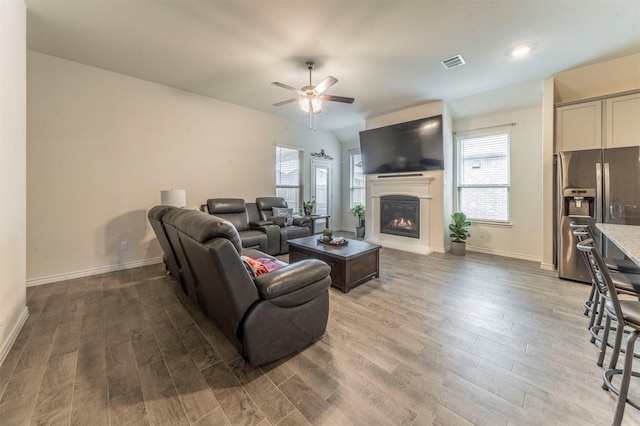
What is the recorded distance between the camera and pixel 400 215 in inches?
210

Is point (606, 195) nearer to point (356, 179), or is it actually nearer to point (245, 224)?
point (356, 179)

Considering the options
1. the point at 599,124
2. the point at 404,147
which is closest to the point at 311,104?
the point at 404,147

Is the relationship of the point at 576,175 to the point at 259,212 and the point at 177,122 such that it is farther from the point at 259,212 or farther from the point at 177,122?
the point at 177,122

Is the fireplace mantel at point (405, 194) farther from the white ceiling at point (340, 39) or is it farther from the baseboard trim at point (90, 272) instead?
the baseboard trim at point (90, 272)

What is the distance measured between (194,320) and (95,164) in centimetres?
296

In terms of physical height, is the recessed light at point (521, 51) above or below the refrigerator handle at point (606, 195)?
above

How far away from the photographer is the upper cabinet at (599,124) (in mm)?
3094

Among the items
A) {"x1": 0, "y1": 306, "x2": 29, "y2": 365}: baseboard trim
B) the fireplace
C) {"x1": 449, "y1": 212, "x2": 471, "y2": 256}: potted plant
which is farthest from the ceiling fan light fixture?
{"x1": 0, "y1": 306, "x2": 29, "y2": 365}: baseboard trim

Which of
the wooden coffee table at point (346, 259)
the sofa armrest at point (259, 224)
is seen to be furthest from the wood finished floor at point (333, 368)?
the sofa armrest at point (259, 224)

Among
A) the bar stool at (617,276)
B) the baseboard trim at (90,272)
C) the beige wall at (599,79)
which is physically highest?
the beige wall at (599,79)

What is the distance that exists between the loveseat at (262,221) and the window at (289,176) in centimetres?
78

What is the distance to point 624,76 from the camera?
10.5 feet

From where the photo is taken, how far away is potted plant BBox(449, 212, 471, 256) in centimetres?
459

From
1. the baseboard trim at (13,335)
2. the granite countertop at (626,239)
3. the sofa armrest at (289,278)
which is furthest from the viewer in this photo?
the baseboard trim at (13,335)
